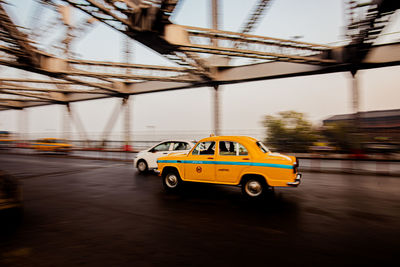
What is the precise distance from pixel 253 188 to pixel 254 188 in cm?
3

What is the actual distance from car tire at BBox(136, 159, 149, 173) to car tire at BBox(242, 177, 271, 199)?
20.4ft

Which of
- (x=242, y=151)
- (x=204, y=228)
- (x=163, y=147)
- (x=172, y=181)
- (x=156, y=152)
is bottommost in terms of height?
(x=204, y=228)

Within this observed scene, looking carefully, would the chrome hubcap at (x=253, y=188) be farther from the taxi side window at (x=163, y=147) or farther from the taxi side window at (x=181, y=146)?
the taxi side window at (x=163, y=147)

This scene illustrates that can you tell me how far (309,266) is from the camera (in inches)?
125

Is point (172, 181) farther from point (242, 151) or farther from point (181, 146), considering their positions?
point (181, 146)

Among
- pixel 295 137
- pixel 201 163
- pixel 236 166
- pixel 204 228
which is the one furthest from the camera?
pixel 295 137

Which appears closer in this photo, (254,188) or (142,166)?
(254,188)

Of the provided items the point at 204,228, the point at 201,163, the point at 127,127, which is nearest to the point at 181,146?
the point at 201,163

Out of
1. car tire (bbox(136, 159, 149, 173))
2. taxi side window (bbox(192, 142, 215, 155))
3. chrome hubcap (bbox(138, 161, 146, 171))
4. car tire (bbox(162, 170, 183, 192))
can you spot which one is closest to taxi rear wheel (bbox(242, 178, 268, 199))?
taxi side window (bbox(192, 142, 215, 155))

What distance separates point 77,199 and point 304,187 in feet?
24.1

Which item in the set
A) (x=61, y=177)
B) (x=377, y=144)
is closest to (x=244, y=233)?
(x=61, y=177)

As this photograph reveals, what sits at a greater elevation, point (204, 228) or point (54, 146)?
point (54, 146)

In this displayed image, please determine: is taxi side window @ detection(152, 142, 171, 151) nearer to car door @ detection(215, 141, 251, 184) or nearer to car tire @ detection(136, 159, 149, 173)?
car tire @ detection(136, 159, 149, 173)

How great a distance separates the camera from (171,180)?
784 centimetres
